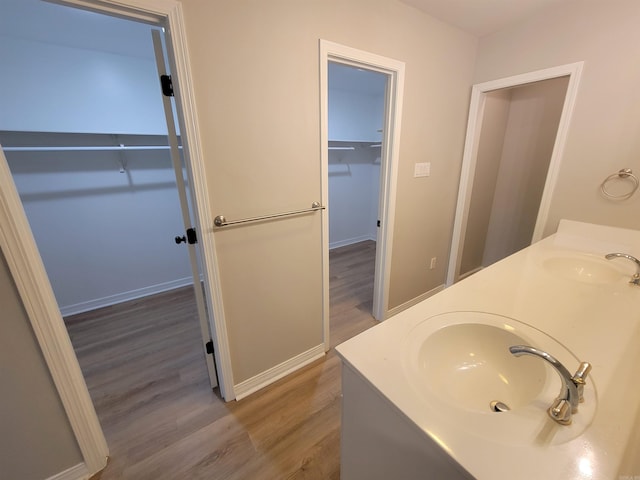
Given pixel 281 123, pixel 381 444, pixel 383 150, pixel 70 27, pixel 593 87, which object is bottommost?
pixel 381 444

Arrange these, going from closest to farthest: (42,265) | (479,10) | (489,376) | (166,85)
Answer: (489,376), (42,265), (166,85), (479,10)

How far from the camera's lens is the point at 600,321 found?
0.87 m

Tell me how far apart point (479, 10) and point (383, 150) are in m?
1.04

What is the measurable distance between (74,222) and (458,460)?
3155mm

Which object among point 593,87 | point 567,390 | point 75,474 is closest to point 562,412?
point 567,390

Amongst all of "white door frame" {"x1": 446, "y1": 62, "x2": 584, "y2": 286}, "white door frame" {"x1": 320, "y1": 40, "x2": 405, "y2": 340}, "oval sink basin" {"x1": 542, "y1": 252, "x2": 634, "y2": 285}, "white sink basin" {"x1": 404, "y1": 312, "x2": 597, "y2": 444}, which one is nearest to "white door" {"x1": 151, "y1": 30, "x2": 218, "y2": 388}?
"white door frame" {"x1": 320, "y1": 40, "x2": 405, "y2": 340}

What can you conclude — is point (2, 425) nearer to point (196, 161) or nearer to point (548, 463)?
point (196, 161)

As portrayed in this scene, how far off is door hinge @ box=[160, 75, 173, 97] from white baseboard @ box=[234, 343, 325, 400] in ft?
5.36

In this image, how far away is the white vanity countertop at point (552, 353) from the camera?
1.56 feet

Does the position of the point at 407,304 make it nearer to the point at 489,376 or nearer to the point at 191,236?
the point at 489,376

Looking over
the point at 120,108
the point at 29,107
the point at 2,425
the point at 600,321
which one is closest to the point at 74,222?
the point at 29,107

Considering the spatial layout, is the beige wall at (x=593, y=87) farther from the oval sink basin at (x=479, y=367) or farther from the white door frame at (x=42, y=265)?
the white door frame at (x=42, y=265)

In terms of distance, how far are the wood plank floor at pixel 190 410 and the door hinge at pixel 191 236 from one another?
1.03 metres

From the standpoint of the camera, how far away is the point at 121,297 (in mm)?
2670
